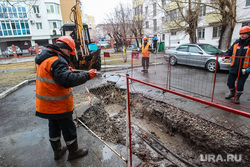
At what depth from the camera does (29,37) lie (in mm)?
32469

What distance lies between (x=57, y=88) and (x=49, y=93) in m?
0.12

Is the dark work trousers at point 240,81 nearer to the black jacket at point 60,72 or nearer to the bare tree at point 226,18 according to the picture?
the black jacket at point 60,72

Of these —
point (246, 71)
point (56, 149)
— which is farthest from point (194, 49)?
point (56, 149)

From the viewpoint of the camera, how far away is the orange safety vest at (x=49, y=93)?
1.89 m

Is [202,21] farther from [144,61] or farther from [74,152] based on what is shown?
[74,152]

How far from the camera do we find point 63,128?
2.19 metres

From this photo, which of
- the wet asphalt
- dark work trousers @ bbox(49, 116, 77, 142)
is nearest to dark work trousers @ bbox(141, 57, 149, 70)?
the wet asphalt

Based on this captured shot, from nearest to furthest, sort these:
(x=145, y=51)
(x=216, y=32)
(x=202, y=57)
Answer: (x=202, y=57)
(x=145, y=51)
(x=216, y=32)

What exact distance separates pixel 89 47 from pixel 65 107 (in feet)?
21.9

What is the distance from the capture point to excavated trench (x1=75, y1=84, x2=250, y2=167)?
2.55 meters

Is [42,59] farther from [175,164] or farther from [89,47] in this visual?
[89,47]

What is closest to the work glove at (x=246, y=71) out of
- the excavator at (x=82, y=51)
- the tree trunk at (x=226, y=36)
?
the excavator at (x=82, y=51)

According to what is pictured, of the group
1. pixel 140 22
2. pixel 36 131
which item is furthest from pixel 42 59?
pixel 140 22

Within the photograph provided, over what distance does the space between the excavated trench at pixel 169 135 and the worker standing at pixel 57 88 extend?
96 centimetres
